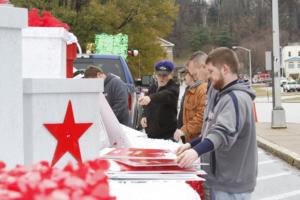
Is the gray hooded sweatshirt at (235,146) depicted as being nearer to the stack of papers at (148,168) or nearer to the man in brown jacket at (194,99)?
the stack of papers at (148,168)

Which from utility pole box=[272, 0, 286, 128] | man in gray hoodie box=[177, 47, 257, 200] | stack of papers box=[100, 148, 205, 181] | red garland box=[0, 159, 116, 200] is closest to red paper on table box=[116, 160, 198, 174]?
stack of papers box=[100, 148, 205, 181]

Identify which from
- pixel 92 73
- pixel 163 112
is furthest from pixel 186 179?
pixel 92 73

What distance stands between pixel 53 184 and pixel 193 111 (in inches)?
158

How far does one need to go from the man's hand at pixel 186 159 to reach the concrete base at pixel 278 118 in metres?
14.5

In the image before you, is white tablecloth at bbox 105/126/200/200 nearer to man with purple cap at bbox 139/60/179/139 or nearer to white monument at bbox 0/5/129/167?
white monument at bbox 0/5/129/167

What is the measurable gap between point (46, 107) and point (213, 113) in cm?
109

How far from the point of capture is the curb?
1106 cm

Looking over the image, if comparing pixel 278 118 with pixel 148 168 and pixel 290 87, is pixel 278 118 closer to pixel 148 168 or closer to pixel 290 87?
pixel 148 168

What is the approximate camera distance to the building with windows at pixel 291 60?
Answer: 437 feet

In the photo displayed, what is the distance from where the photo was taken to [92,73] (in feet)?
23.2

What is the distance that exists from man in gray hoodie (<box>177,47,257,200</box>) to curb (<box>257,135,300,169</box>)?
766 cm

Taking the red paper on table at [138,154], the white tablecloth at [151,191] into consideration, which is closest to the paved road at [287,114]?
the red paper on table at [138,154]

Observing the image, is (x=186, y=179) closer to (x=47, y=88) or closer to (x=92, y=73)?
(x=47, y=88)

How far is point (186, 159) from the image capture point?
9.70 ft
